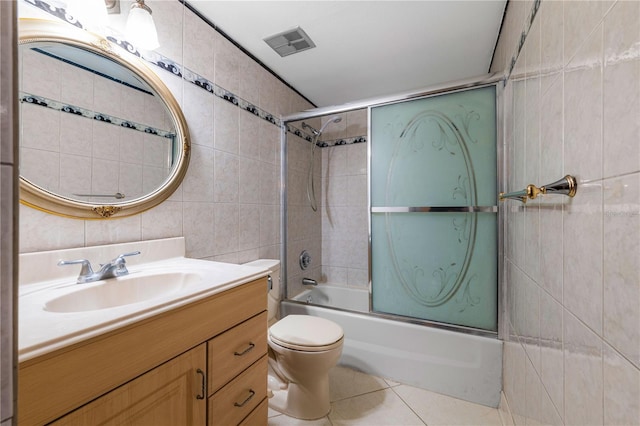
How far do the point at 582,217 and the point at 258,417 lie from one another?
122 centimetres

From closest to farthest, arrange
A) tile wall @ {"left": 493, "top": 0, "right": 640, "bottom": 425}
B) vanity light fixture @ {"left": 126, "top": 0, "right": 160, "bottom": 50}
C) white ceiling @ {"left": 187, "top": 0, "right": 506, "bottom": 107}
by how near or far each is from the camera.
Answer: tile wall @ {"left": 493, "top": 0, "right": 640, "bottom": 425}, vanity light fixture @ {"left": 126, "top": 0, "right": 160, "bottom": 50}, white ceiling @ {"left": 187, "top": 0, "right": 506, "bottom": 107}

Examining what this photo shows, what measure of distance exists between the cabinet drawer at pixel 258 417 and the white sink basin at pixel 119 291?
0.54 m

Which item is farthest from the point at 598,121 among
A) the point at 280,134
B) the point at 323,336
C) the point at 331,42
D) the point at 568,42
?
the point at 280,134

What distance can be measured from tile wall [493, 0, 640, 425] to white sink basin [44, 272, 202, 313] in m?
1.09

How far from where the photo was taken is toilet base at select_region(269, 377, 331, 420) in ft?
4.55

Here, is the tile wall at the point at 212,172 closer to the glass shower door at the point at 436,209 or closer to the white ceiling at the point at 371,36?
the white ceiling at the point at 371,36

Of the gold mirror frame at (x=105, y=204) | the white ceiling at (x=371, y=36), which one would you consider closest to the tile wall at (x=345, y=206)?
the white ceiling at (x=371, y=36)

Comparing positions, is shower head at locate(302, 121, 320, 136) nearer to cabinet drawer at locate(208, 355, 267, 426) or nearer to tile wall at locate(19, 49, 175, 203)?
tile wall at locate(19, 49, 175, 203)

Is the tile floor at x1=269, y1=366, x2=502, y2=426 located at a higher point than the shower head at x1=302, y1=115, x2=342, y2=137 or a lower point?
lower

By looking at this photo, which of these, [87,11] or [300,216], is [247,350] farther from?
[300,216]

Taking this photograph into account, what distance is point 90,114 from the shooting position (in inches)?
41.1

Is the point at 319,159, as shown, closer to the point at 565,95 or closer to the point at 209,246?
the point at 209,246

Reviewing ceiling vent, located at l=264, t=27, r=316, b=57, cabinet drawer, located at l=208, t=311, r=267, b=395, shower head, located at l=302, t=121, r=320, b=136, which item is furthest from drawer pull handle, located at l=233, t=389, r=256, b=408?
shower head, located at l=302, t=121, r=320, b=136

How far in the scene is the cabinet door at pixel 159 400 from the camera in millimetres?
578
